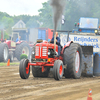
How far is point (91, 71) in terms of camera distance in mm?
10109

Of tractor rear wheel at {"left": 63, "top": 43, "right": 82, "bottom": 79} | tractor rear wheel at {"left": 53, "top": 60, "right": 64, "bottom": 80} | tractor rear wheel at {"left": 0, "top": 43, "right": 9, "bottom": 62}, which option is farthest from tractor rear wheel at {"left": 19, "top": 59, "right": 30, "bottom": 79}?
tractor rear wheel at {"left": 0, "top": 43, "right": 9, "bottom": 62}

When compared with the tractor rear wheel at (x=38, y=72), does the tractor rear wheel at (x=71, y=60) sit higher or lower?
higher

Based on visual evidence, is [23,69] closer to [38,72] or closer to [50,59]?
[50,59]

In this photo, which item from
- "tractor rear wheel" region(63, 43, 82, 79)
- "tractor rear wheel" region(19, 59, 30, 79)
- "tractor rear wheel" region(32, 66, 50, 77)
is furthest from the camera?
"tractor rear wheel" region(32, 66, 50, 77)

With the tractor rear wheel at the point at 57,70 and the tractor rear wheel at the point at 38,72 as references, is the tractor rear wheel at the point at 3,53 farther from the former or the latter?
the tractor rear wheel at the point at 57,70

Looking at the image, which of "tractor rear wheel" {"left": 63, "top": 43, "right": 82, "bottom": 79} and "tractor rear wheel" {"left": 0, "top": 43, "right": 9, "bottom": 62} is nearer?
"tractor rear wheel" {"left": 63, "top": 43, "right": 82, "bottom": 79}

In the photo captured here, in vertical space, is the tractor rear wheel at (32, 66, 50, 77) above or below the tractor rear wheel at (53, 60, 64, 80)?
below

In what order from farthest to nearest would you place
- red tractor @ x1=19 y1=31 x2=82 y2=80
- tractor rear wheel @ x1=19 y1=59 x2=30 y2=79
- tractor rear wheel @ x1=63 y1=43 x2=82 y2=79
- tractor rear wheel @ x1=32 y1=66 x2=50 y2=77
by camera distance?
tractor rear wheel @ x1=32 y1=66 x2=50 y2=77, tractor rear wheel @ x1=63 y1=43 x2=82 y2=79, red tractor @ x1=19 y1=31 x2=82 y2=80, tractor rear wheel @ x1=19 y1=59 x2=30 y2=79

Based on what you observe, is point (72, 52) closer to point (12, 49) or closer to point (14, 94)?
point (14, 94)

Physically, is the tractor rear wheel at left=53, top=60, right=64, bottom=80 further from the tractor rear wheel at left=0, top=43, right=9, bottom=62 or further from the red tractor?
the tractor rear wheel at left=0, top=43, right=9, bottom=62

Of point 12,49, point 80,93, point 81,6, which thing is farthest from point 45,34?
point 81,6

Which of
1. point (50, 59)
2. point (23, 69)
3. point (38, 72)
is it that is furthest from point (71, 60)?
point (23, 69)

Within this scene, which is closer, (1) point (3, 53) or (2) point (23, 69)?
(2) point (23, 69)

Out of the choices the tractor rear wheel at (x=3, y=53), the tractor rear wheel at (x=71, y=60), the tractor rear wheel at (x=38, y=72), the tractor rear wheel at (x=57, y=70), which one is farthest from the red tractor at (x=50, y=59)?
the tractor rear wheel at (x=3, y=53)
